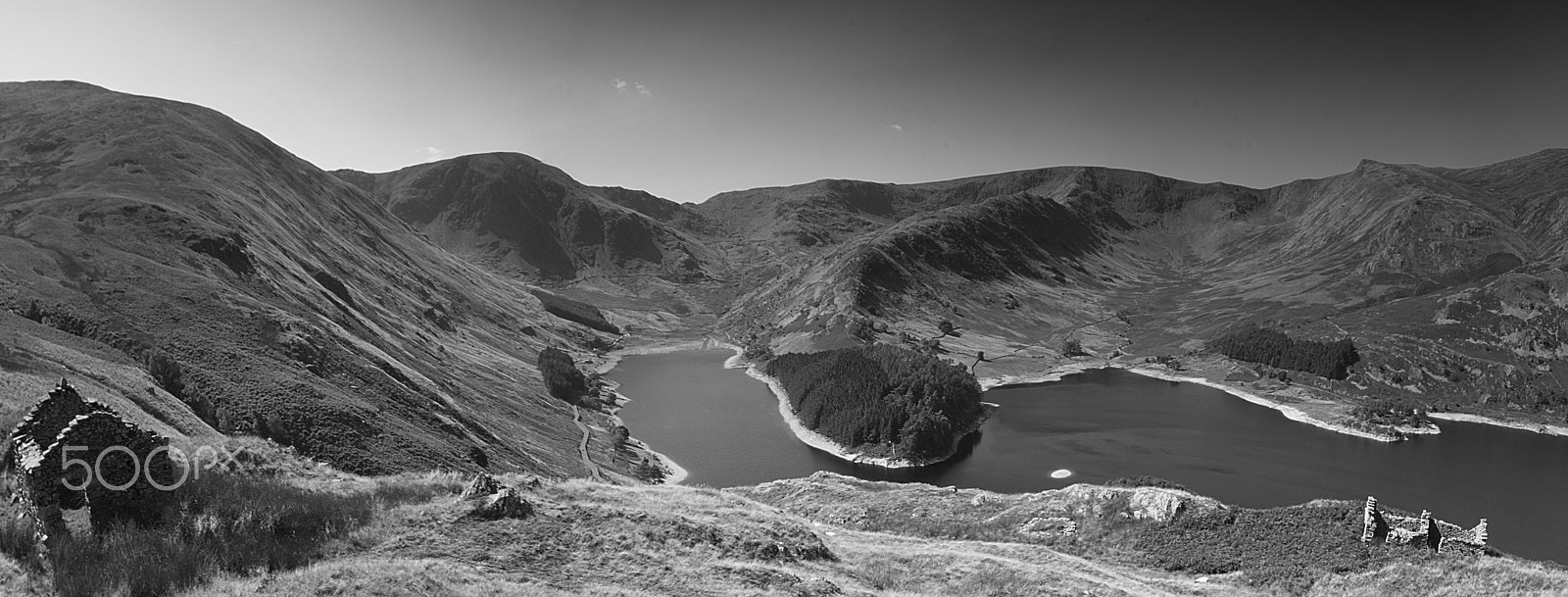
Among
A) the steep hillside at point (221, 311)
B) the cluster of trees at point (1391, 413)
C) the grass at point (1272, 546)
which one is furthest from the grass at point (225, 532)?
the cluster of trees at point (1391, 413)

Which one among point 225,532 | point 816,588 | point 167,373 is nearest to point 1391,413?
point 816,588

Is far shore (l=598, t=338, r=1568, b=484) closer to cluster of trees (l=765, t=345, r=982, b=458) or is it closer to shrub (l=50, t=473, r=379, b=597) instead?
cluster of trees (l=765, t=345, r=982, b=458)

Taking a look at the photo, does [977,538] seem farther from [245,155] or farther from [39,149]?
[245,155]

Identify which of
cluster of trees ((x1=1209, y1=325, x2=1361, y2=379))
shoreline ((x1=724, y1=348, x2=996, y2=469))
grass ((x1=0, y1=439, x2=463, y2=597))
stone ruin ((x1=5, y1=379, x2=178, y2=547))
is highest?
stone ruin ((x1=5, y1=379, x2=178, y2=547))

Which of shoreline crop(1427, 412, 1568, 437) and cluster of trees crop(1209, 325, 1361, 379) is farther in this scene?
cluster of trees crop(1209, 325, 1361, 379)

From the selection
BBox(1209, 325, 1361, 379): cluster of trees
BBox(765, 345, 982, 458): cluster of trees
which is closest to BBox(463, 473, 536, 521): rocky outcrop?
Answer: BBox(765, 345, 982, 458): cluster of trees

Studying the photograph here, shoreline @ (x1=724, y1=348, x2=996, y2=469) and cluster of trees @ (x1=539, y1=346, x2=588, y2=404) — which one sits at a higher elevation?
cluster of trees @ (x1=539, y1=346, x2=588, y2=404)

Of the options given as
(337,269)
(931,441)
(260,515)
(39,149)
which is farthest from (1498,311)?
(39,149)
